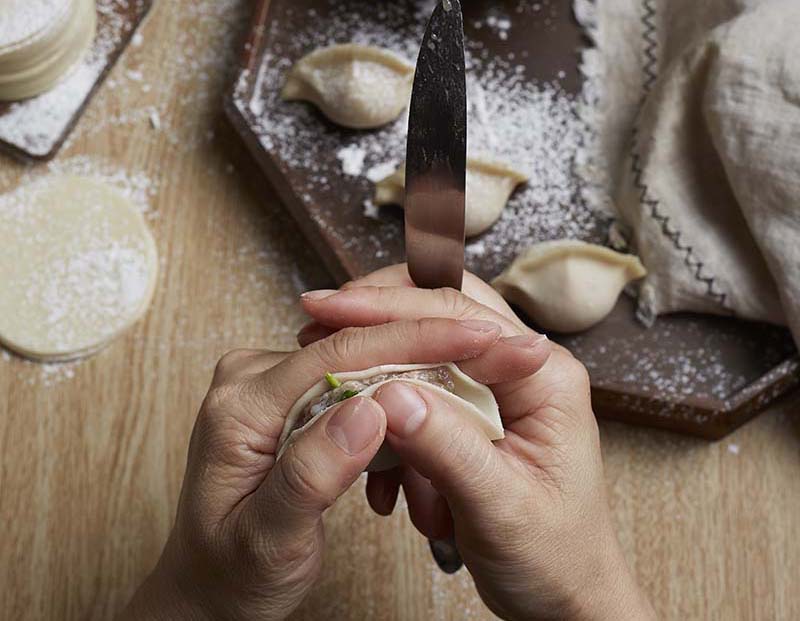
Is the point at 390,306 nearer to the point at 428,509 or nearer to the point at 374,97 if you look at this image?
the point at 428,509

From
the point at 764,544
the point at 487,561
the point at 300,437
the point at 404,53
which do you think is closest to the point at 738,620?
the point at 764,544

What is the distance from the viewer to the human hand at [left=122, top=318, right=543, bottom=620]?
789 mm

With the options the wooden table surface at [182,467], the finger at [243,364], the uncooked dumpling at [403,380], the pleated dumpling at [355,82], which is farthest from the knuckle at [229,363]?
the pleated dumpling at [355,82]

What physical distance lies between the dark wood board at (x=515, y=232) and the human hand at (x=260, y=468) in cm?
38

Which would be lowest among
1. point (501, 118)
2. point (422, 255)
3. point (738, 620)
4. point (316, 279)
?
point (738, 620)

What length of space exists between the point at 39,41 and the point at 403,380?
2.69 ft

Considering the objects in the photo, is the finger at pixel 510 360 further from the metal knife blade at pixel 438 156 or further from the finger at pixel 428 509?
the finger at pixel 428 509

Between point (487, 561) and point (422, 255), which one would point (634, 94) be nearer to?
point (422, 255)

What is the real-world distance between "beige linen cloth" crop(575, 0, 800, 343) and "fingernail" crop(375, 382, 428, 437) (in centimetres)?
57

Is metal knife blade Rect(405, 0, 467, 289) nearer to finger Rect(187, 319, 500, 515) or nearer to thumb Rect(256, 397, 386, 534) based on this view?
finger Rect(187, 319, 500, 515)

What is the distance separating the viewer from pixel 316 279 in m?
1.32

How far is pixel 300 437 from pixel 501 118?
742 mm

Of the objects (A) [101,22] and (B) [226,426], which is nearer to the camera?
(B) [226,426]

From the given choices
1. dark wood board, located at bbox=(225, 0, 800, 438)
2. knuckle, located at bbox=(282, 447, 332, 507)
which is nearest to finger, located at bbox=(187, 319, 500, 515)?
knuckle, located at bbox=(282, 447, 332, 507)
